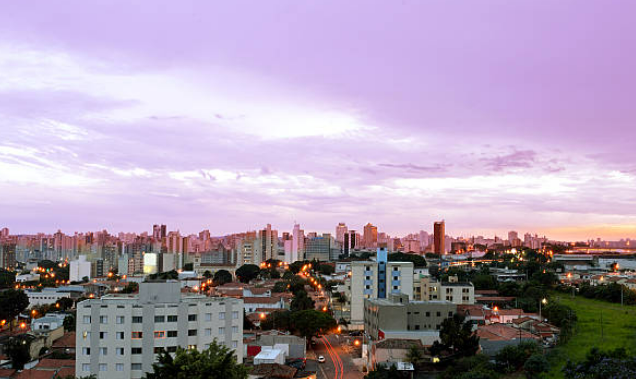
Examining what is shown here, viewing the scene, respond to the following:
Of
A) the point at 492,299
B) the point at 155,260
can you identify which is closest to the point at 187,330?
the point at 492,299

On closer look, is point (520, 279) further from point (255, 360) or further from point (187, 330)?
point (187, 330)

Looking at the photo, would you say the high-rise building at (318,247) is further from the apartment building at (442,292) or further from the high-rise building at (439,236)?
the apartment building at (442,292)

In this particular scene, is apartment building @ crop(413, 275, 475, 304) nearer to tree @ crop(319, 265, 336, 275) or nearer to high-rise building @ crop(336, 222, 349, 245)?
tree @ crop(319, 265, 336, 275)

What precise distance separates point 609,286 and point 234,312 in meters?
29.3

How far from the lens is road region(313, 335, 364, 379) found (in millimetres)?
21312

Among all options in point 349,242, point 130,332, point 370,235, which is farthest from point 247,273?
point 370,235

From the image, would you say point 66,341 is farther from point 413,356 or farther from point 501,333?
point 501,333

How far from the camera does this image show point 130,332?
Result: 17.4 meters

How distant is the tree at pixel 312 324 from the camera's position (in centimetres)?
2585

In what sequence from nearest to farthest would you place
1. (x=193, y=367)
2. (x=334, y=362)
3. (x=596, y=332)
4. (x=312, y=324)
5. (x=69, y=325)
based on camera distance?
(x=193, y=367) < (x=334, y=362) < (x=596, y=332) < (x=312, y=324) < (x=69, y=325)

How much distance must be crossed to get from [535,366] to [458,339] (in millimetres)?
3954

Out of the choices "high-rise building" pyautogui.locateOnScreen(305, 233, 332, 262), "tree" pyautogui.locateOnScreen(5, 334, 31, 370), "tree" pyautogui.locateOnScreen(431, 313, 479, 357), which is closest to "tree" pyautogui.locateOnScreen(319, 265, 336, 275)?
"high-rise building" pyautogui.locateOnScreen(305, 233, 332, 262)

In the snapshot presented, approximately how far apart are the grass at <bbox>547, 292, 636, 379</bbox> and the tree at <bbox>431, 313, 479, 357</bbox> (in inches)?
113

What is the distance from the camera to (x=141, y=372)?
56.7 ft
